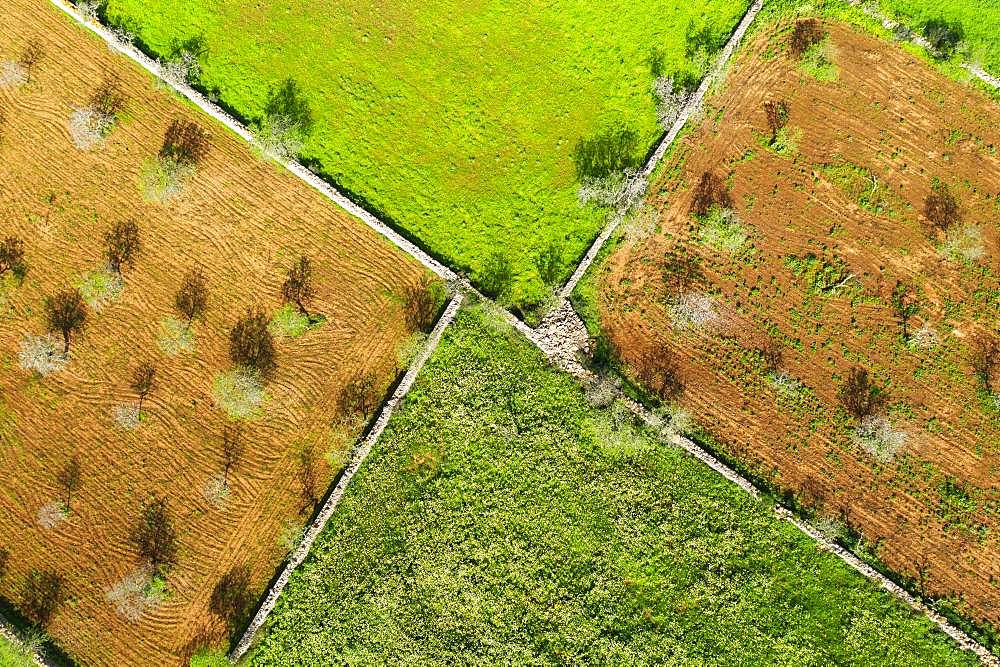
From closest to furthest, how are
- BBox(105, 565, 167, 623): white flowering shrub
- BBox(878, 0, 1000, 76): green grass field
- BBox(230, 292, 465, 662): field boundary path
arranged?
BBox(230, 292, 465, 662): field boundary path < BBox(105, 565, 167, 623): white flowering shrub < BBox(878, 0, 1000, 76): green grass field

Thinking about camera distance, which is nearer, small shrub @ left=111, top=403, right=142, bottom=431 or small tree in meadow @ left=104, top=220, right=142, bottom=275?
small shrub @ left=111, top=403, right=142, bottom=431

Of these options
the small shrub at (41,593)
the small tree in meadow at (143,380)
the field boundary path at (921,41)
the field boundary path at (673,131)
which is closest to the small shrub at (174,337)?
the small tree in meadow at (143,380)

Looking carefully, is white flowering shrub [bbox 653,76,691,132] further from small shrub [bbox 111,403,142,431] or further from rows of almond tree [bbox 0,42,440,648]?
small shrub [bbox 111,403,142,431]

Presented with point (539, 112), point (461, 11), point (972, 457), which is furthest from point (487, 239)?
point (972, 457)

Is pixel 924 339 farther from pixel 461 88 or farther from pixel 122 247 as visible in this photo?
pixel 122 247

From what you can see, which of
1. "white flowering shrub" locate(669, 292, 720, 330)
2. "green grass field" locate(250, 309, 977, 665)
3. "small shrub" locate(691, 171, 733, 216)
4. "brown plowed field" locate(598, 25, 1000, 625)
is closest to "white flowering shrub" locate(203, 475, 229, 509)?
"green grass field" locate(250, 309, 977, 665)

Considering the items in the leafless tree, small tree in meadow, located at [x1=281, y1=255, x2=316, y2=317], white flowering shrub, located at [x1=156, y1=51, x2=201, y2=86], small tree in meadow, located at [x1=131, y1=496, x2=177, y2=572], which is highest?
white flowering shrub, located at [x1=156, y1=51, x2=201, y2=86]

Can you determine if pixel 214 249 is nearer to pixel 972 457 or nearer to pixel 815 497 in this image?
pixel 815 497

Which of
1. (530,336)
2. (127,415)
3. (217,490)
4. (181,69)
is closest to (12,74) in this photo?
(181,69)
